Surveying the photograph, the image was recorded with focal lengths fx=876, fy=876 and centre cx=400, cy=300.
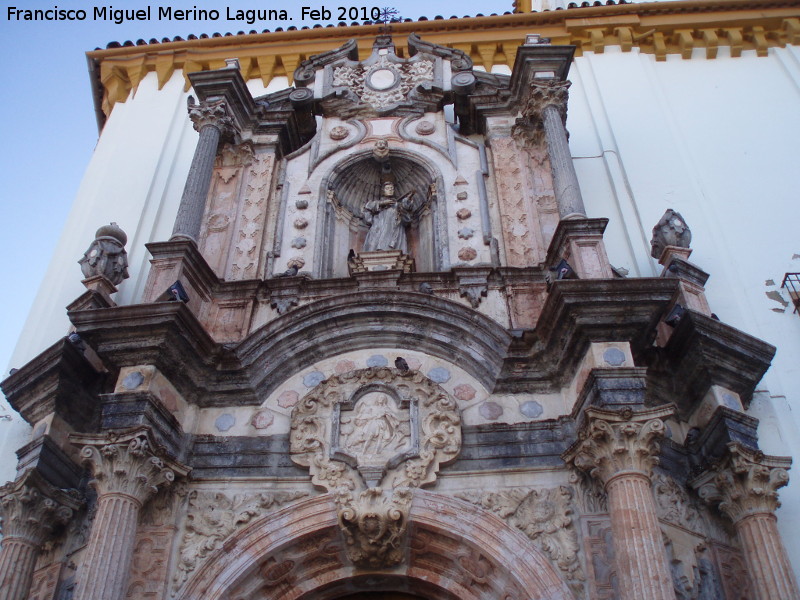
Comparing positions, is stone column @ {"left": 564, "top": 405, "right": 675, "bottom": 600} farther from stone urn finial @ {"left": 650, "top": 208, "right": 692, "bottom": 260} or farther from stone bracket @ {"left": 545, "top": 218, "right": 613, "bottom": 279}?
stone urn finial @ {"left": 650, "top": 208, "right": 692, "bottom": 260}

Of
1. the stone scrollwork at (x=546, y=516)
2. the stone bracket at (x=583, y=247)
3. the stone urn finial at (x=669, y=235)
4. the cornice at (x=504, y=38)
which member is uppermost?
the cornice at (x=504, y=38)

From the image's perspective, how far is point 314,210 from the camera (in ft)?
33.8

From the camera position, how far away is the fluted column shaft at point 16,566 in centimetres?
703

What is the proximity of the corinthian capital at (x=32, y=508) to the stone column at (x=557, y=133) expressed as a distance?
17.7ft

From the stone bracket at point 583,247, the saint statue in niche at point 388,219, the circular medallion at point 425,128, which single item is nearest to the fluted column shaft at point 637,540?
the stone bracket at point 583,247

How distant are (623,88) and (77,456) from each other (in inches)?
366

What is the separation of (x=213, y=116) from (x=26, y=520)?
5189 millimetres

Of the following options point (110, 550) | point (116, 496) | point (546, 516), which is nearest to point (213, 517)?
point (116, 496)

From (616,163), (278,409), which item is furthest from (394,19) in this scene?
(278,409)

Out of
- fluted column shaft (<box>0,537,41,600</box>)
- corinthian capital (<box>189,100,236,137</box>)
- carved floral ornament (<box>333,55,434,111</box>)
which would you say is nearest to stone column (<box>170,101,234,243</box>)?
corinthian capital (<box>189,100,236,137</box>)

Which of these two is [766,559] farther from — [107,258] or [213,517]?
[107,258]

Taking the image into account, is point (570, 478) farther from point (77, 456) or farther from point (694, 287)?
point (77, 456)

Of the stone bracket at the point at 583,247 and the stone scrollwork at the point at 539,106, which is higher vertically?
the stone scrollwork at the point at 539,106

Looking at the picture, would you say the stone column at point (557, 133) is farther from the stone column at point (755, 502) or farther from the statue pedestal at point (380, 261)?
the stone column at point (755, 502)
